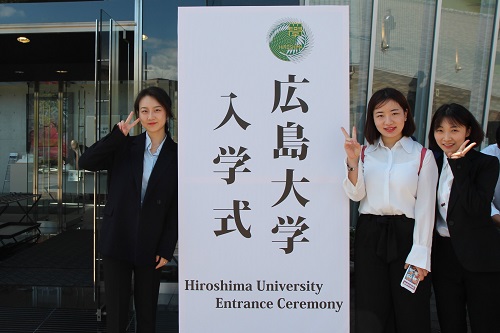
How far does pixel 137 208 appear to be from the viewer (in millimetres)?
2180

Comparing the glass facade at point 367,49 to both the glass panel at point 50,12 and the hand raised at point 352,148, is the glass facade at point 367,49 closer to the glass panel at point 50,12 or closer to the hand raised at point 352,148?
the glass panel at point 50,12

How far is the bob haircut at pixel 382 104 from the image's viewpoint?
1985 mm

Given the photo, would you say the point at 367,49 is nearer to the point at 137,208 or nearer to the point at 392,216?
the point at 392,216

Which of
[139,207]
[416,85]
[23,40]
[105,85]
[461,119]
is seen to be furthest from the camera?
[23,40]

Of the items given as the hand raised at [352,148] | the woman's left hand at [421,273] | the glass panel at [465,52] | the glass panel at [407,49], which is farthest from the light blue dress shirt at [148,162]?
the glass panel at [465,52]

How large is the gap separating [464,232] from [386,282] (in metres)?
0.43

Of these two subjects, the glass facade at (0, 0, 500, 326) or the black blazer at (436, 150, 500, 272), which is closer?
the black blazer at (436, 150, 500, 272)

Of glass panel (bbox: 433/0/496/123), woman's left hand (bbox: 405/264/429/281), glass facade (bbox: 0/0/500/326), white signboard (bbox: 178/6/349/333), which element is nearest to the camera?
woman's left hand (bbox: 405/264/429/281)

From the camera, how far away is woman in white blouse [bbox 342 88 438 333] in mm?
1922

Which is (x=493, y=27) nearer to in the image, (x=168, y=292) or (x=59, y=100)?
(x=168, y=292)

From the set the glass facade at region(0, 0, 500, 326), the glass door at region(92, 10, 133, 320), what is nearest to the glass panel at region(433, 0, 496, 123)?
the glass facade at region(0, 0, 500, 326)

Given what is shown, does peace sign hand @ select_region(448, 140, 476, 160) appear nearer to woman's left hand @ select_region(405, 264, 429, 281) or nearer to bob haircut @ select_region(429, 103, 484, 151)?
bob haircut @ select_region(429, 103, 484, 151)

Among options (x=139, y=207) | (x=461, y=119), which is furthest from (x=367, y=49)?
(x=139, y=207)

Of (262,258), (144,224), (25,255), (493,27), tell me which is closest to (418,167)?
(262,258)
